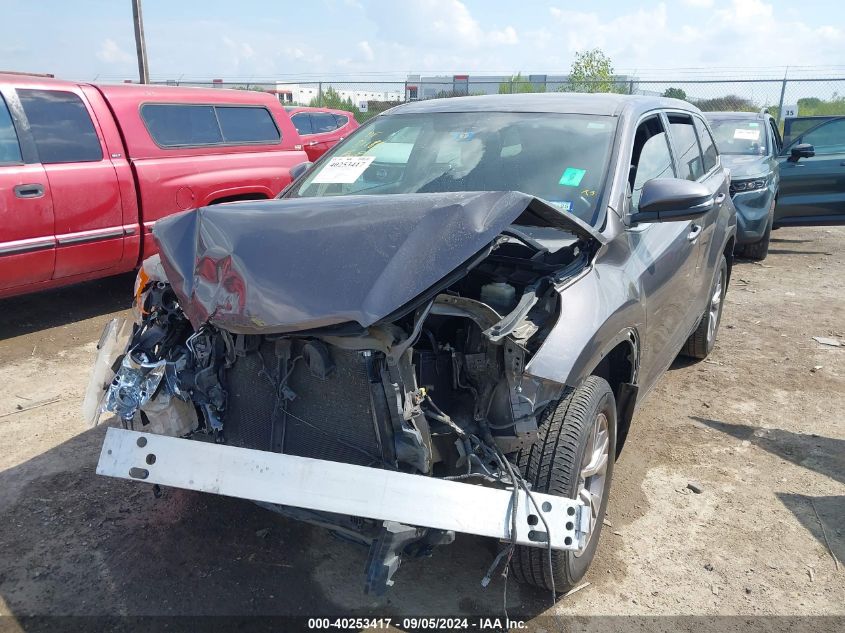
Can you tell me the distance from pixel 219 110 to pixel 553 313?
5740 millimetres

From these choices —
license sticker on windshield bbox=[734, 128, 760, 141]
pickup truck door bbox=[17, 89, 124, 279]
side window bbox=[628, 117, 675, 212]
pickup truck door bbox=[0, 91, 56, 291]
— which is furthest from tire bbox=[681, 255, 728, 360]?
pickup truck door bbox=[0, 91, 56, 291]

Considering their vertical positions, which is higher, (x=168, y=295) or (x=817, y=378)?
(x=168, y=295)

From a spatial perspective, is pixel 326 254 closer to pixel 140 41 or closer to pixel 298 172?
pixel 298 172

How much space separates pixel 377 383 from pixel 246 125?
584cm

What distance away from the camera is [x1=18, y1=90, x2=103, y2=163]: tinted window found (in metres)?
5.51

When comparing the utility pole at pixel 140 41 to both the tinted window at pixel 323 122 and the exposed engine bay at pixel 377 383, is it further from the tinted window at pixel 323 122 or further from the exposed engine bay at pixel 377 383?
the exposed engine bay at pixel 377 383

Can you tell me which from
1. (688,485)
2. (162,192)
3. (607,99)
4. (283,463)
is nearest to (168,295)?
(283,463)

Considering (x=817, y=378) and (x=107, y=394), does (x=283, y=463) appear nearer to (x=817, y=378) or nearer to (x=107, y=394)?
(x=107, y=394)

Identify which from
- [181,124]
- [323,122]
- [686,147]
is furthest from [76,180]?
[323,122]

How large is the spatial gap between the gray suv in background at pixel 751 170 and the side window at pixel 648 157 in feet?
14.4

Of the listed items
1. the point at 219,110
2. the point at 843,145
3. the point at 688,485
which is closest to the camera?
the point at 688,485

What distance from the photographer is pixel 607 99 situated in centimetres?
377

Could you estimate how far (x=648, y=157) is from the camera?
12.0ft

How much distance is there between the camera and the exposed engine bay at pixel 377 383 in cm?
225
